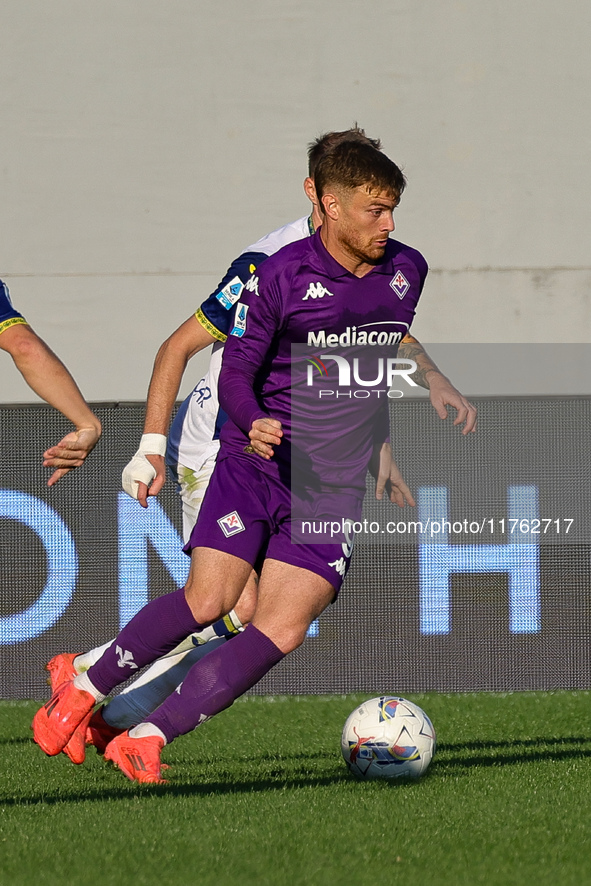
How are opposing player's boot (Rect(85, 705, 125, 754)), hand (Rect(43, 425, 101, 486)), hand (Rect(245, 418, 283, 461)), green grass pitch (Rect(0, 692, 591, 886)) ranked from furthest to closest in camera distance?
opposing player's boot (Rect(85, 705, 125, 754)) → hand (Rect(245, 418, 283, 461)) → hand (Rect(43, 425, 101, 486)) → green grass pitch (Rect(0, 692, 591, 886))

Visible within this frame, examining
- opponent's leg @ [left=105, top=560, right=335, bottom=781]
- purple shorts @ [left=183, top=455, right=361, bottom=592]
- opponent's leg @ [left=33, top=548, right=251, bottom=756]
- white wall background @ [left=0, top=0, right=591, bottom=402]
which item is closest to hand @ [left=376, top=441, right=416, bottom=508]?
purple shorts @ [left=183, top=455, right=361, bottom=592]

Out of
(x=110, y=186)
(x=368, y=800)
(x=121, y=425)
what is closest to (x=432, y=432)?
(x=121, y=425)

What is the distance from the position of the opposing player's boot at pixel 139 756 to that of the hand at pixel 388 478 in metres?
1.07

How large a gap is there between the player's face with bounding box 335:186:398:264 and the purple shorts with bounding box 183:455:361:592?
721mm

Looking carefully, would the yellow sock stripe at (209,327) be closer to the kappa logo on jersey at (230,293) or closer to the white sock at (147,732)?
the kappa logo on jersey at (230,293)

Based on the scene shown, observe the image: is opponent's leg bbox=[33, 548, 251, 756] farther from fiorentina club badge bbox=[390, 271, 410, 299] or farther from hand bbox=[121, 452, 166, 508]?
fiorentina club badge bbox=[390, 271, 410, 299]

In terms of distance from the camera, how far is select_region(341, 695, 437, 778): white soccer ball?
12.3ft

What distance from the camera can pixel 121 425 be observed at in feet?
20.9

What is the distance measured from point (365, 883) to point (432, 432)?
395 cm

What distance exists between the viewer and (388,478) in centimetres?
405

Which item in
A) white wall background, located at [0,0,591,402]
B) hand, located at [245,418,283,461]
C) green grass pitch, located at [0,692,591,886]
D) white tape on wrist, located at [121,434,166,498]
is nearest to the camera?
green grass pitch, located at [0,692,591,886]

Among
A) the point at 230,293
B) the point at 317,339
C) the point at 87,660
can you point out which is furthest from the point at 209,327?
the point at 87,660

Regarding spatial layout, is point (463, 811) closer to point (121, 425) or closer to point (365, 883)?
point (365, 883)

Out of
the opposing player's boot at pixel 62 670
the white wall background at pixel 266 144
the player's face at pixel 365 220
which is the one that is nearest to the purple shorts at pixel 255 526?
the player's face at pixel 365 220
